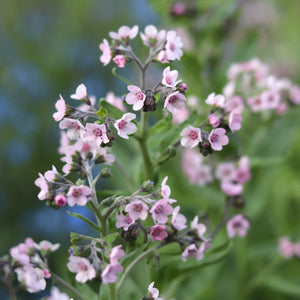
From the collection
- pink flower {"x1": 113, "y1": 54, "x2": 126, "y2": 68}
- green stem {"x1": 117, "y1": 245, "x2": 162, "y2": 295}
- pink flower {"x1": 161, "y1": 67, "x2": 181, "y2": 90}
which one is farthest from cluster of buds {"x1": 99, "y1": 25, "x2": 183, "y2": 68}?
green stem {"x1": 117, "y1": 245, "x2": 162, "y2": 295}

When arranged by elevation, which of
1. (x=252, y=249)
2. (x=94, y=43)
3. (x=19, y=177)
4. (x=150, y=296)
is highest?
(x=94, y=43)

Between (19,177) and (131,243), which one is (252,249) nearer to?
(131,243)

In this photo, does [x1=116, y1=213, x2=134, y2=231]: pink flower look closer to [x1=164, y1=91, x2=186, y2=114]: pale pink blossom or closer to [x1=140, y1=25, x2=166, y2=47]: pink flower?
[x1=164, y1=91, x2=186, y2=114]: pale pink blossom

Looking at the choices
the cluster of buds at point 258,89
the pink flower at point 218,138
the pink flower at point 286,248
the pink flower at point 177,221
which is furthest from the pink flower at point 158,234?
the pink flower at point 286,248

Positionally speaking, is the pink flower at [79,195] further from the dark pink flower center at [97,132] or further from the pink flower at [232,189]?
the pink flower at [232,189]

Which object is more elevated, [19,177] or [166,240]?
[19,177]

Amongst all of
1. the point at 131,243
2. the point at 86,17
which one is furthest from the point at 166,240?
the point at 86,17
